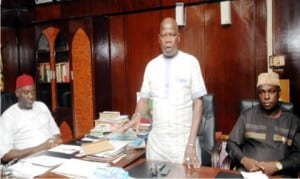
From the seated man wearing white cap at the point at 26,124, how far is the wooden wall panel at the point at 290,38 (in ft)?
6.91

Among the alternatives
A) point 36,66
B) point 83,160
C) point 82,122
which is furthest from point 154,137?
point 36,66

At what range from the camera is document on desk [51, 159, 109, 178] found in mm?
1523

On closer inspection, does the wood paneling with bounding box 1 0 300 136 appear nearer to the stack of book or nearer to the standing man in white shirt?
the stack of book

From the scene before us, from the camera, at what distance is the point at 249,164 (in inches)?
80.2

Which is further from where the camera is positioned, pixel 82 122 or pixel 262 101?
pixel 82 122

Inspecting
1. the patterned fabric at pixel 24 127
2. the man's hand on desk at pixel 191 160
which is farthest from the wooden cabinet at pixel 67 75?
the man's hand on desk at pixel 191 160

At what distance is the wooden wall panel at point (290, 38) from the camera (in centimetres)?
265

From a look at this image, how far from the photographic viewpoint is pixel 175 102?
6.22 ft

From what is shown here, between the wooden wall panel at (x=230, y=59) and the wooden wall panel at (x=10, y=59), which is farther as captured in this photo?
the wooden wall panel at (x=10, y=59)

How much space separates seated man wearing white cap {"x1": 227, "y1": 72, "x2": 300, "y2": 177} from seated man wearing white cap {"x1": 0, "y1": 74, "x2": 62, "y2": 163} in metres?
1.43

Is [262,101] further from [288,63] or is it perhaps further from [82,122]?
[82,122]

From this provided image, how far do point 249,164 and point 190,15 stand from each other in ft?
5.75

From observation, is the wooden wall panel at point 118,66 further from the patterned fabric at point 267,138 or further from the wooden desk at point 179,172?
the wooden desk at point 179,172

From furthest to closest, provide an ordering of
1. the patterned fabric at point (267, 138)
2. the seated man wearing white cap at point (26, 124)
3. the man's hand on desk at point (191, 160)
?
1. the seated man wearing white cap at point (26, 124)
2. the patterned fabric at point (267, 138)
3. the man's hand on desk at point (191, 160)
